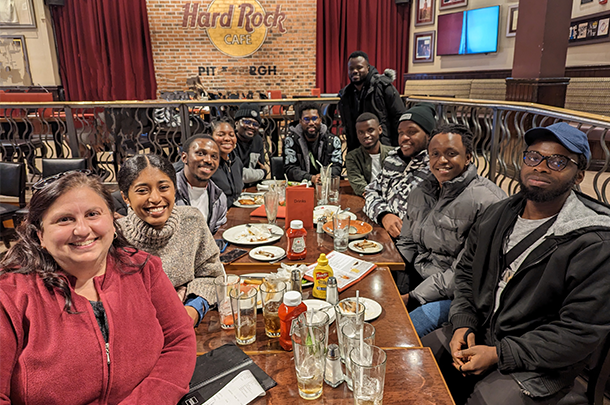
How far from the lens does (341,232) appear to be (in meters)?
1.85

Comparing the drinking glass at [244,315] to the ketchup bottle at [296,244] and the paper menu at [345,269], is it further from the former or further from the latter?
the ketchup bottle at [296,244]

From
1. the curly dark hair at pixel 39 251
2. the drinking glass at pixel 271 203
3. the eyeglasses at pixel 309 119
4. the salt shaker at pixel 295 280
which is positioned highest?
the eyeglasses at pixel 309 119

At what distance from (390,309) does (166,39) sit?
8297 mm

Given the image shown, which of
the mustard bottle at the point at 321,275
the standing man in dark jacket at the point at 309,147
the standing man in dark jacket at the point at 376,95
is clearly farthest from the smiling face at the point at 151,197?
the standing man in dark jacket at the point at 376,95

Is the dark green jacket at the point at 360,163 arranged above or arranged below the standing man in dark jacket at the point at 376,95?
below

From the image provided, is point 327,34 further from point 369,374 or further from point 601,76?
point 369,374

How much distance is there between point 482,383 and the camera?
141 centimetres

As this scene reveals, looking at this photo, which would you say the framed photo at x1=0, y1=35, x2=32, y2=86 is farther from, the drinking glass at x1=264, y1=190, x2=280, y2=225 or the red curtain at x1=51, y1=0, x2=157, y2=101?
the drinking glass at x1=264, y1=190, x2=280, y2=225

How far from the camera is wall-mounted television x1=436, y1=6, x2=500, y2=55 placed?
6.98 meters

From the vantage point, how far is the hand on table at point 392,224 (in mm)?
2250

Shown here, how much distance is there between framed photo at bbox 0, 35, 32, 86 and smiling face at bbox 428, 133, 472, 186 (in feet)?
29.6

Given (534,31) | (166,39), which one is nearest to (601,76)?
(534,31)

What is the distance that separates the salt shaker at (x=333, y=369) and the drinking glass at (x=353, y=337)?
20mm

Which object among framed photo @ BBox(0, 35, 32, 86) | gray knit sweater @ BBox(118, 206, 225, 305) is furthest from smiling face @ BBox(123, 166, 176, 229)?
framed photo @ BBox(0, 35, 32, 86)
